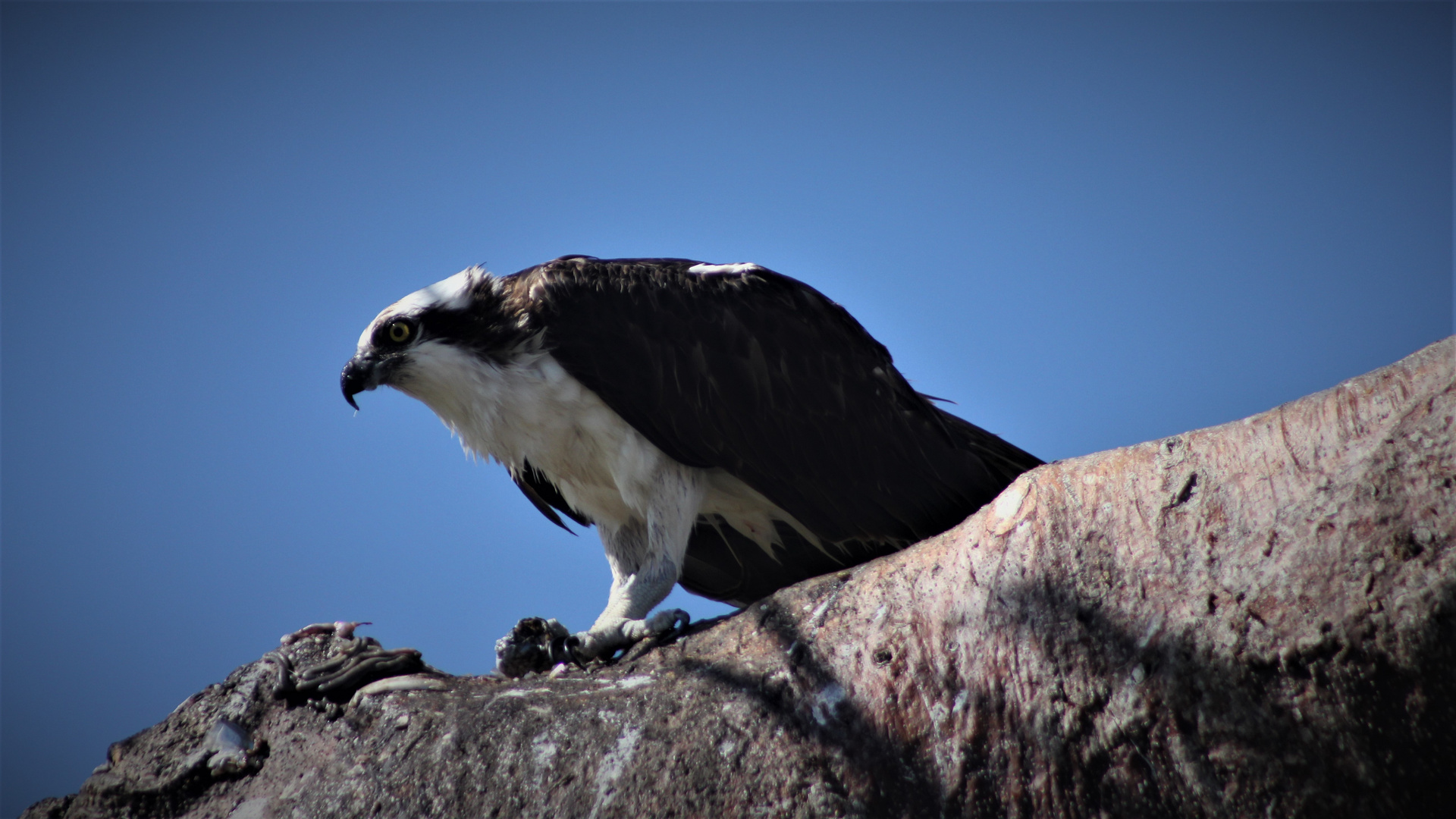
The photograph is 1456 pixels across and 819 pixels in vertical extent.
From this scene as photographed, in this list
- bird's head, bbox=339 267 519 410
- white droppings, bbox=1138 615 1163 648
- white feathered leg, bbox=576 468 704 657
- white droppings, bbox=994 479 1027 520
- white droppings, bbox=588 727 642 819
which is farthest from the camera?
bird's head, bbox=339 267 519 410

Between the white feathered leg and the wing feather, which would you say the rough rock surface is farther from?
the wing feather

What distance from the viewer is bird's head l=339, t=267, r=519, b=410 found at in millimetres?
5492

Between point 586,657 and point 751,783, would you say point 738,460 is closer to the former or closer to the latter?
point 586,657

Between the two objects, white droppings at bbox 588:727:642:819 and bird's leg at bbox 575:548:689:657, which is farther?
bird's leg at bbox 575:548:689:657

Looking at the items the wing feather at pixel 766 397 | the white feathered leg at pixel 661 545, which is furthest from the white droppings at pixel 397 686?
the wing feather at pixel 766 397

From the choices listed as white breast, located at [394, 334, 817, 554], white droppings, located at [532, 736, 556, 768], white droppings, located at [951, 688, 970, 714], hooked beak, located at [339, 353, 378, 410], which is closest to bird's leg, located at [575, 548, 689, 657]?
white breast, located at [394, 334, 817, 554]

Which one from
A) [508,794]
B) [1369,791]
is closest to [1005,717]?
[1369,791]

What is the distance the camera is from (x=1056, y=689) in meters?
3.21

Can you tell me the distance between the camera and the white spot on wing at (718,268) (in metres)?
5.63

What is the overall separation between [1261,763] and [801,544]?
3.10 m

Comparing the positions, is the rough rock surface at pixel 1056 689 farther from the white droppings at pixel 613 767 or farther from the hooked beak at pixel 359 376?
the hooked beak at pixel 359 376

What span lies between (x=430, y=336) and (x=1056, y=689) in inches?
151

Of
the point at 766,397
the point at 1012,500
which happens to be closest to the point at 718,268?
the point at 766,397

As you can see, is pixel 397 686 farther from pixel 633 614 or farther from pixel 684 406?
pixel 684 406
